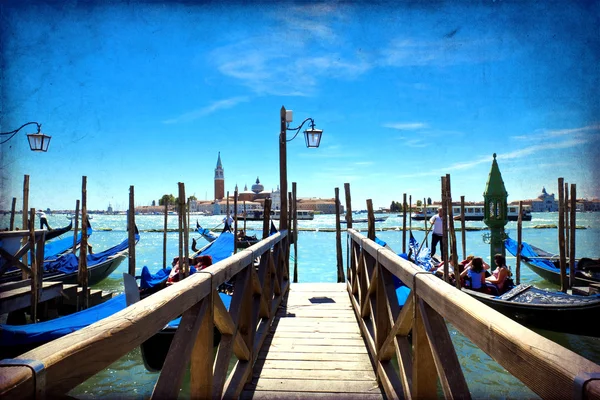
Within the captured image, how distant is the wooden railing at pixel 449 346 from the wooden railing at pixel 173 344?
2.44 ft

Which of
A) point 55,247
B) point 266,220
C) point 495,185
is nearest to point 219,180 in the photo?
point 55,247

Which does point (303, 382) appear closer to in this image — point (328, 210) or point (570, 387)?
point (570, 387)

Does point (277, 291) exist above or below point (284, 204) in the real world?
below

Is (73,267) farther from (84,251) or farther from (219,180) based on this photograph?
(219,180)

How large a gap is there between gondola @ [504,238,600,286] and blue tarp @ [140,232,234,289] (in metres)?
6.88

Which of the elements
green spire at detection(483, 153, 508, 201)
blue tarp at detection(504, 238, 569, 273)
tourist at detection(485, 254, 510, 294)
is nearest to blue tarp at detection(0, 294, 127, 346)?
tourist at detection(485, 254, 510, 294)

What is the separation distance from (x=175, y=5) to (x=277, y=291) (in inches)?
111

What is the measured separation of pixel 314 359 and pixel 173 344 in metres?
1.52

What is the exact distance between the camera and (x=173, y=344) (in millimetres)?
1159

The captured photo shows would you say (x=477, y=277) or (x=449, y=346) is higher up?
(x=449, y=346)

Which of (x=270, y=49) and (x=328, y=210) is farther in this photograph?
(x=328, y=210)

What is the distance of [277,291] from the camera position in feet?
12.6

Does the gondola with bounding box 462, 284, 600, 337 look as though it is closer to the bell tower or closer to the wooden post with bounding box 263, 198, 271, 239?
the wooden post with bounding box 263, 198, 271, 239

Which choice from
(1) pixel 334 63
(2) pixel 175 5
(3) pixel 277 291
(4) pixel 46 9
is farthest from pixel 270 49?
(3) pixel 277 291
